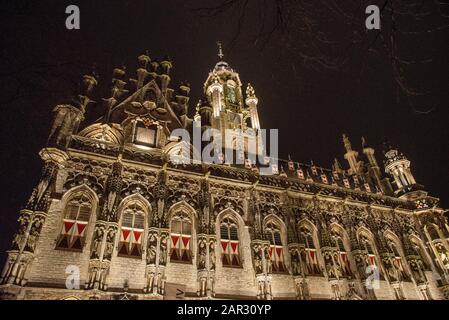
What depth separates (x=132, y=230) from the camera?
1489 centimetres

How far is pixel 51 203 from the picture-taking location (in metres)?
13.9

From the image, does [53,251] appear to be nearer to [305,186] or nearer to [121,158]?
[121,158]

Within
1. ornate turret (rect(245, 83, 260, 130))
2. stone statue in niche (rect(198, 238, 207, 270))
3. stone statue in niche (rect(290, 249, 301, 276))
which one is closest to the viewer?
stone statue in niche (rect(198, 238, 207, 270))

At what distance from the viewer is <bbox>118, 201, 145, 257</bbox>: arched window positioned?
560 inches

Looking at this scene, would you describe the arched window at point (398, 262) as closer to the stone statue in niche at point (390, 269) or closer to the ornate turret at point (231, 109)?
the stone statue in niche at point (390, 269)

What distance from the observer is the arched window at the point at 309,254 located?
17.1m

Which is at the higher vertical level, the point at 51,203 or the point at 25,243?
the point at 51,203

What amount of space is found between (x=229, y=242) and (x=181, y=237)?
2.59 meters

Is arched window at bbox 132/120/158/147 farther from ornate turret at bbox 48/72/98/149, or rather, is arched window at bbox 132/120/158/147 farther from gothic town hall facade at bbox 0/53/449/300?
ornate turret at bbox 48/72/98/149

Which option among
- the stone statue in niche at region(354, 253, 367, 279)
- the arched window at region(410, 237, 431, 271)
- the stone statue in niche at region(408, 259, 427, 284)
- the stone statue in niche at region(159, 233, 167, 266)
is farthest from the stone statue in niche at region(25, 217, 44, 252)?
the arched window at region(410, 237, 431, 271)

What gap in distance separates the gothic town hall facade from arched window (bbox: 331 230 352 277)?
0.10m

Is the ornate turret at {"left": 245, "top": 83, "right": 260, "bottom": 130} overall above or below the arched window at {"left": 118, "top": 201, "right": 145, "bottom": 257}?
above
